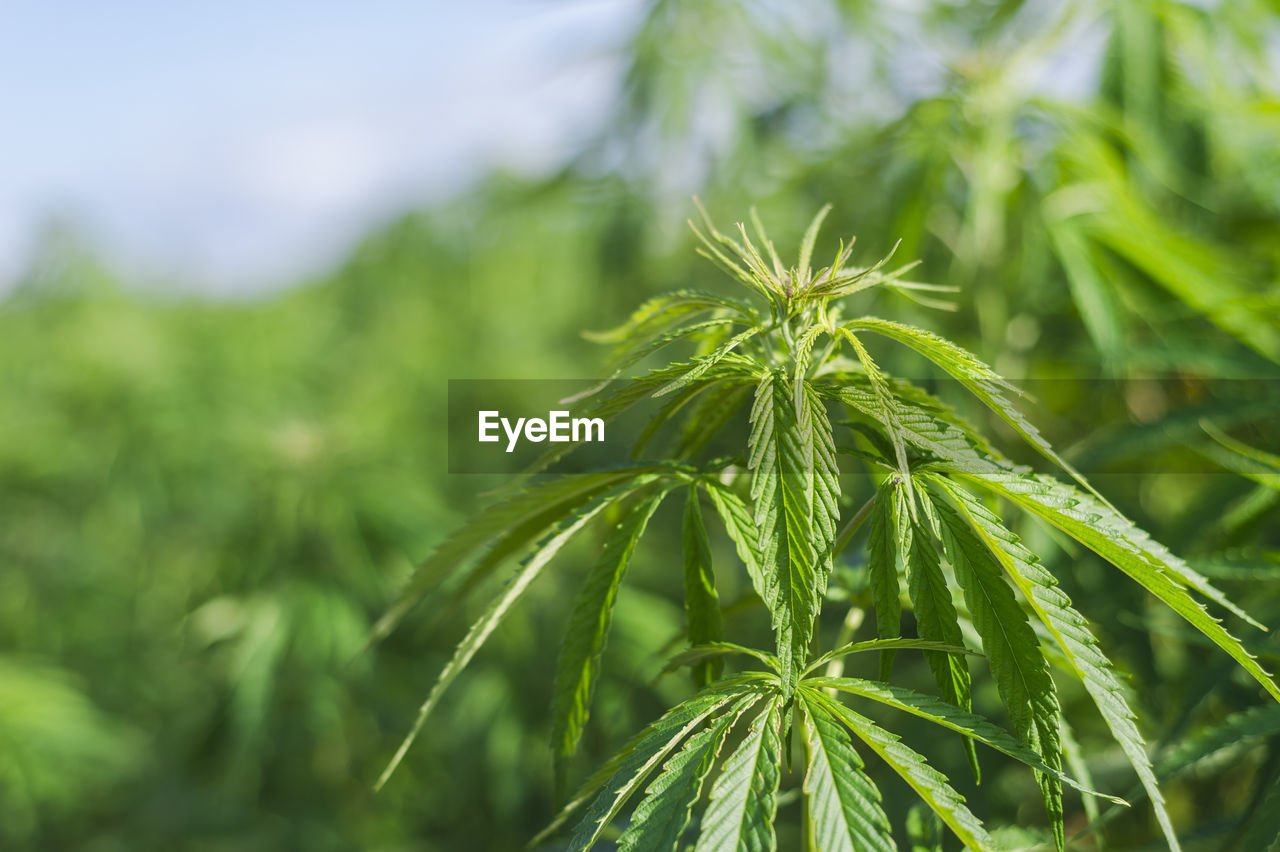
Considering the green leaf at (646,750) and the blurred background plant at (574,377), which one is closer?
the green leaf at (646,750)

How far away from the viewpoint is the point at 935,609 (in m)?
0.47

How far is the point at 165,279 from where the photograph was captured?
448cm

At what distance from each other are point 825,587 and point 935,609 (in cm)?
9

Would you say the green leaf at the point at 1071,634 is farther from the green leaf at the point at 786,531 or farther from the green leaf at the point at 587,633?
the green leaf at the point at 587,633

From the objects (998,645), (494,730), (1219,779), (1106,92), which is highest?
(1106,92)

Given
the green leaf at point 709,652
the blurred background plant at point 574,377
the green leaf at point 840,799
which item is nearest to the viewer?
the green leaf at point 840,799

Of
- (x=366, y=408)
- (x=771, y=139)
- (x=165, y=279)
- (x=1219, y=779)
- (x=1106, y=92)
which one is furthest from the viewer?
(x=165, y=279)

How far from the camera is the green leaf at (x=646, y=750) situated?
0.43 m

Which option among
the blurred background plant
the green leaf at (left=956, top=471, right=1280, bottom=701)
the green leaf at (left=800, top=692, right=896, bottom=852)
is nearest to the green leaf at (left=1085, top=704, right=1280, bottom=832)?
the blurred background plant

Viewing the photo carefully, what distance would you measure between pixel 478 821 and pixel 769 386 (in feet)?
6.94

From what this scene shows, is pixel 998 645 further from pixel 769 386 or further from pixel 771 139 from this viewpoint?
pixel 771 139

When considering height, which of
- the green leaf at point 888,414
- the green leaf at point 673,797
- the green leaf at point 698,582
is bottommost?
the green leaf at point 673,797

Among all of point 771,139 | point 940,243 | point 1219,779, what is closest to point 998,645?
point 1219,779

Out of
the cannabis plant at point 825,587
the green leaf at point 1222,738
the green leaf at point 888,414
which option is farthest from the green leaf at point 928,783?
the green leaf at point 1222,738
